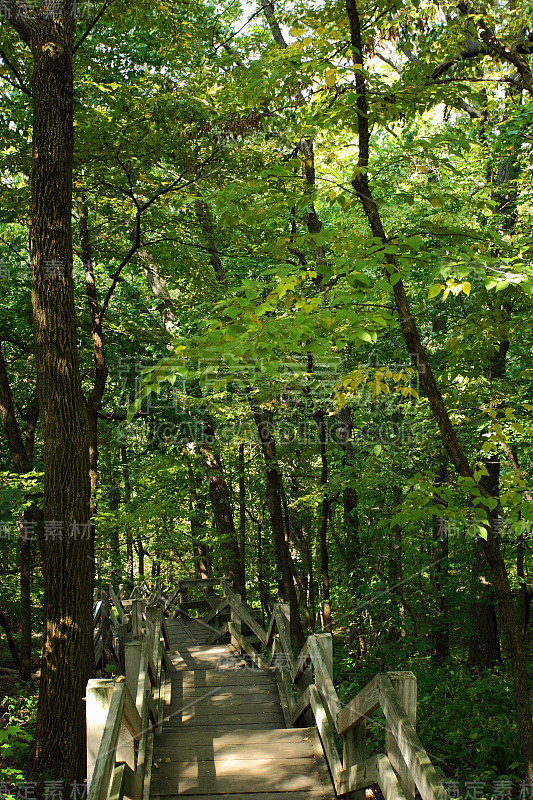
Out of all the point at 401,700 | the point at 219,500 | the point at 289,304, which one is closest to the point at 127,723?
the point at 401,700

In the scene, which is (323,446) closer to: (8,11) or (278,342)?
(278,342)

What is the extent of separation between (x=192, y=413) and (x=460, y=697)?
6915mm

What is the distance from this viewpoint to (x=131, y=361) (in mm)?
10711

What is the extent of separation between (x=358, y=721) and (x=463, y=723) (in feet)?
17.0

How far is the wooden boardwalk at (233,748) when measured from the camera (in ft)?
13.9

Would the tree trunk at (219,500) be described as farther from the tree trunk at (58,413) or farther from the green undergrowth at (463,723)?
the tree trunk at (58,413)

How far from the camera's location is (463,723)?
7.95 metres

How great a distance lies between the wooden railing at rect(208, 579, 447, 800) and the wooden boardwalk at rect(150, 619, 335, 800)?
23 cm

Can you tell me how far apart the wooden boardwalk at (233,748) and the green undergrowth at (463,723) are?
1307mm

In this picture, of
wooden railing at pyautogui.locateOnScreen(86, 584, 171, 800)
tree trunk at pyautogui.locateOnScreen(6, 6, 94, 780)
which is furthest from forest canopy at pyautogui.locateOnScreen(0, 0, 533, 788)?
wooden railing at pyautogui.locateOnScreen(86, 584, 171, 800)

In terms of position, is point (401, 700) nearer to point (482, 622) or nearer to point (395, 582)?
point (395, 582)

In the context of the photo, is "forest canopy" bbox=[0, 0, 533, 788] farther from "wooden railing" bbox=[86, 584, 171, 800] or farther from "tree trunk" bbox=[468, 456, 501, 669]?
"wooden railing" bbox=[86, 584, 171, 800]

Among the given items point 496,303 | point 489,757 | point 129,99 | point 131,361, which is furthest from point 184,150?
point 489,757

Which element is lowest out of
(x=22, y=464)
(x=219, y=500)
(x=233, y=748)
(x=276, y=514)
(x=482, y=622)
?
(x=482, y=622)
